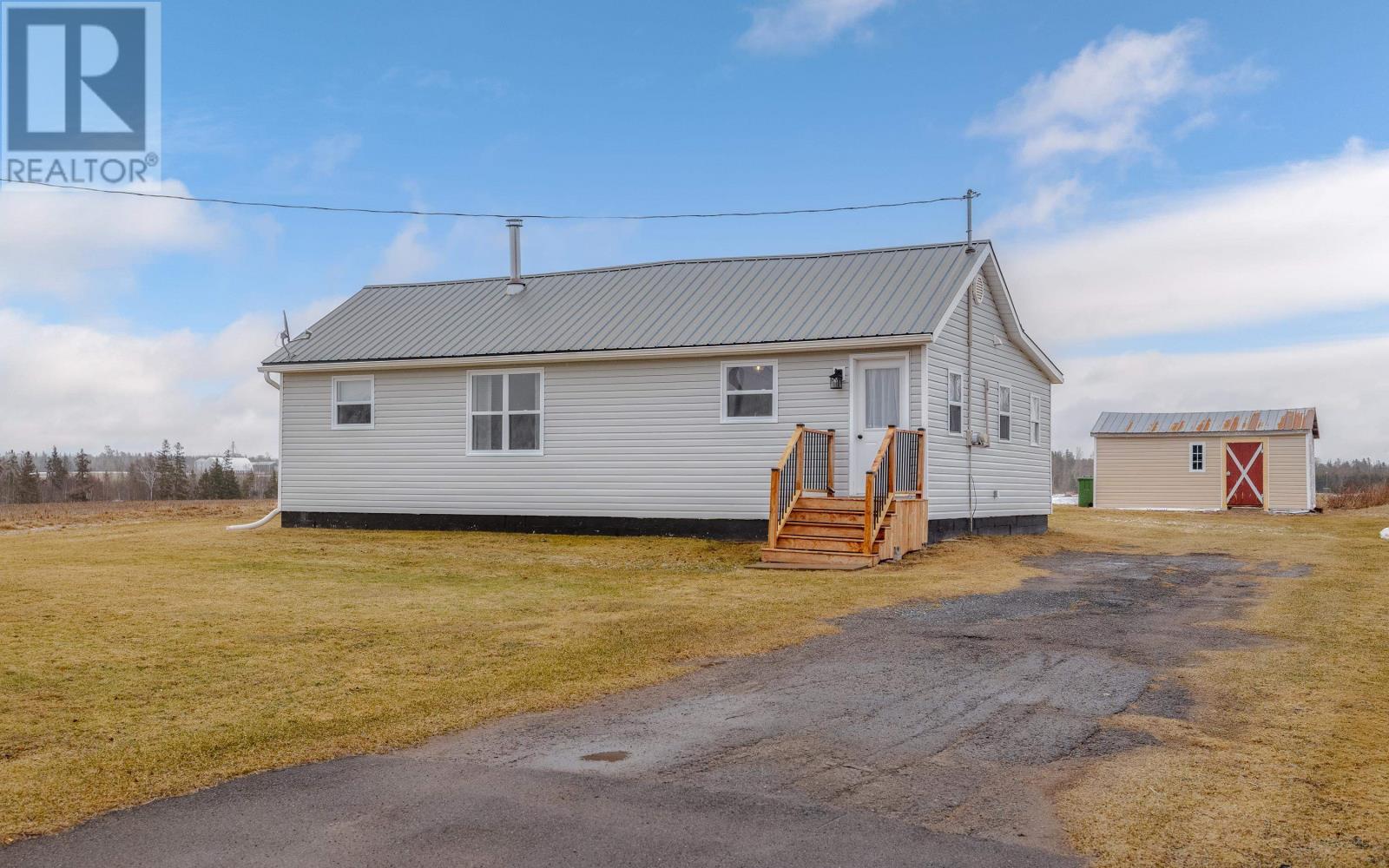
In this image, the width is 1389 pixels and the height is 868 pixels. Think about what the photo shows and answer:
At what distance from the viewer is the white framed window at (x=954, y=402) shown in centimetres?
1794

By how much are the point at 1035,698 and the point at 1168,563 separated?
10.2 metres

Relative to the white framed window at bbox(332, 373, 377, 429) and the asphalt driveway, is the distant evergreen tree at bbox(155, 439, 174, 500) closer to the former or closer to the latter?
the white framed window at bbox(332, 373, 377, 429)

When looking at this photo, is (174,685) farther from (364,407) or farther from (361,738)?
(364,407)

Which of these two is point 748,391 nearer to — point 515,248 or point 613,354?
point 613,354

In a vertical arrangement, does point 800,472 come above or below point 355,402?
below

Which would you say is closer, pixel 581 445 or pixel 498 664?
pixel 498 664

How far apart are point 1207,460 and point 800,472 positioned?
2389 cm

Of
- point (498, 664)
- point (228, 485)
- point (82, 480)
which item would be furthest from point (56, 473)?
point (498, 664)

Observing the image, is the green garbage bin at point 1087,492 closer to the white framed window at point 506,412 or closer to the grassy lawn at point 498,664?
the grassy lawn at point 498,664

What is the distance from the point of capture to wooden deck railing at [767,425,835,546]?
15.0 m

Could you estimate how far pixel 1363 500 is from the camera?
36.6m

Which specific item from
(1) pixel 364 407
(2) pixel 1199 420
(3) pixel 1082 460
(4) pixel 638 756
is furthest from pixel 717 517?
(3) pixel 1082 460

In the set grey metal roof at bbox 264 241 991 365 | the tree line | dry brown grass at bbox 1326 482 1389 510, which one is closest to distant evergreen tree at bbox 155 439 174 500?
the tree line

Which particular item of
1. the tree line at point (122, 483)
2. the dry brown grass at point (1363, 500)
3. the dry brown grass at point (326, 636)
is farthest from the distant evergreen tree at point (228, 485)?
the dry brown grass at point (1363, 500)
